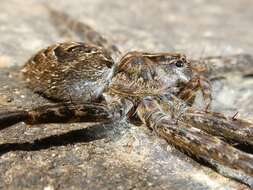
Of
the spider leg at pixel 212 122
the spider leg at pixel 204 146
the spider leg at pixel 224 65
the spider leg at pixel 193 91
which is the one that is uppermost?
the spider leg at pixel 224 65


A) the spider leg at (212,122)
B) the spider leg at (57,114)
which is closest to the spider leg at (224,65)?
the spider leg at (212,122)

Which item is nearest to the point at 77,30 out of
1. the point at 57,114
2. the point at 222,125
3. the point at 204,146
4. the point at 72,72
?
the point at 72,72

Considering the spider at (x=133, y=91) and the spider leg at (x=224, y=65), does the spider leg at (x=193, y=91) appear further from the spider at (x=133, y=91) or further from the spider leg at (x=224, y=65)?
the spider leg at (x=224, y=65)

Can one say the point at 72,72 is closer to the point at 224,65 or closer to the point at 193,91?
the point at 193,91

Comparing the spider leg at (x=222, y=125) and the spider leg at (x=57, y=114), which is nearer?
the spider leg at (x=57, y=114)

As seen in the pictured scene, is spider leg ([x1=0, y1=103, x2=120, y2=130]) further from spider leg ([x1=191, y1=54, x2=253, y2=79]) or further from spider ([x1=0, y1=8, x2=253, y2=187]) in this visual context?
spider leg ([x1=191, y1=54, x2=253, y2=79])

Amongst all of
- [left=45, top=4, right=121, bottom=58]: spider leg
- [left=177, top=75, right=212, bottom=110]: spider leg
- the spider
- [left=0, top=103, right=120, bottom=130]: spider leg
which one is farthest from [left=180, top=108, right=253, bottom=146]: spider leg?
[left=45, top=4, right=121, bottom=58]: spider leg

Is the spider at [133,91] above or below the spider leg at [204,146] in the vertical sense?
above

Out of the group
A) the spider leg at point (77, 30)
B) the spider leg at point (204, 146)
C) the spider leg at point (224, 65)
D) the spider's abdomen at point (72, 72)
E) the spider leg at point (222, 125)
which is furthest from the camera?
the spider leg at point (77, 30)

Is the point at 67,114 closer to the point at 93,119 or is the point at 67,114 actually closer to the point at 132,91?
the point at 93,119
